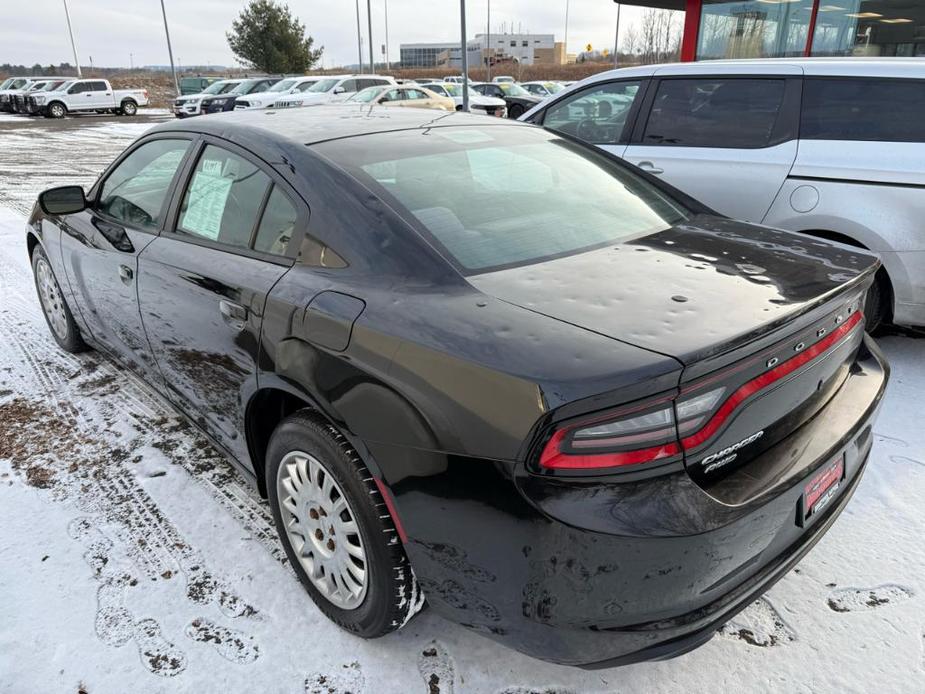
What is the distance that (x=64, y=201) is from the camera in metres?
3.41

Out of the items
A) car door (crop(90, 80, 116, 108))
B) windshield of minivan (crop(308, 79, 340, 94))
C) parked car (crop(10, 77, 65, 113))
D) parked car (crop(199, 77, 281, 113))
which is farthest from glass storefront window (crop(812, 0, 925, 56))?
parked car (crop(10, 77, 65, 113))

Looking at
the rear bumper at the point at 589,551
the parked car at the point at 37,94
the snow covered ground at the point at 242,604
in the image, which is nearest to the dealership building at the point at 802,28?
the snow covered ground at the point at 242,604

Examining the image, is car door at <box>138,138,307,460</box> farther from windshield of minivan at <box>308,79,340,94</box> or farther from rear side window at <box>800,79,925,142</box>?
windshield of minivan at <box>308,79,340,94</box>

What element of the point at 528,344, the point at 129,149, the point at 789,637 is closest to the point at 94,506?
the point at 129,149

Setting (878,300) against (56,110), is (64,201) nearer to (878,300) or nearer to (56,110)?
(878,300)

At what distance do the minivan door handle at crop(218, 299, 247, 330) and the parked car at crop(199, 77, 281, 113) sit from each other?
2311 centimetres

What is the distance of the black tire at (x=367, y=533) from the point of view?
1.84 meters

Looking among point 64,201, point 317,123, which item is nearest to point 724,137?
point 317,123

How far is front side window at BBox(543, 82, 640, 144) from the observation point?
500 cm

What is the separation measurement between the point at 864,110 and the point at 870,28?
22.7 feet

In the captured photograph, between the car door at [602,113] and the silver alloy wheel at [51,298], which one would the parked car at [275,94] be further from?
the silver alloy wheel at [51,298]

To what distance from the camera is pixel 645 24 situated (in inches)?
2080

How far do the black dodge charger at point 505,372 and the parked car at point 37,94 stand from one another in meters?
35.9

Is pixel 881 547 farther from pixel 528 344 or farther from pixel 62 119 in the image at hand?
pixel 62 119
